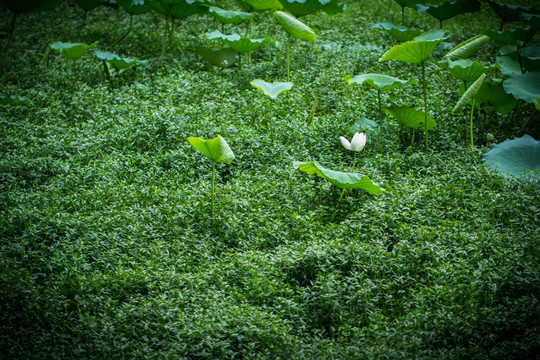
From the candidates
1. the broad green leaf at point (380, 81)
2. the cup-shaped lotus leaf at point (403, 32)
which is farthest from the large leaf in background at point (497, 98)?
the cup-shaped lotus leaf at point (403, 32)

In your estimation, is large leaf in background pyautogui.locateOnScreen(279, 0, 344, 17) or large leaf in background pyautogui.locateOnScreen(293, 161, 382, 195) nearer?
large leaf in background pyautogui.locateOnScreen(293, 161, 382, 195)

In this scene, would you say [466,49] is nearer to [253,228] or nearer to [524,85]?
[524,85]

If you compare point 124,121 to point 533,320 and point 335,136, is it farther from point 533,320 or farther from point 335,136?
point 533,320

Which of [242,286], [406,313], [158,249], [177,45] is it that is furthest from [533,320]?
[177,45]

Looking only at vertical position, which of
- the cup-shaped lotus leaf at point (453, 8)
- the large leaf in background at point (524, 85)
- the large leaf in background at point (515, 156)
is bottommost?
the large leaf in background at point (515, 156)

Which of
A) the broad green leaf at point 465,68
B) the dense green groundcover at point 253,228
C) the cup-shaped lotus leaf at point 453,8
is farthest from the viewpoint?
the cup-shaped lotus leaf at point 453,8

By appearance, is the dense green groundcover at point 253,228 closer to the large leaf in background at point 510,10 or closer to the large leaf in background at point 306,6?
the large leaf in background at point 306,6

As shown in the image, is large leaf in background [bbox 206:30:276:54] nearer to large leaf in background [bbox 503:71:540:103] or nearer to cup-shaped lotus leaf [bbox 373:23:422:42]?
cup-shaped lotus leaf [bbox 373:23:422:42]

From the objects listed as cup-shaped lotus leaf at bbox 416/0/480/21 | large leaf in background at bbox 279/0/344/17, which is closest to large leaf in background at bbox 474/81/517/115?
cup-shaped lotus leaf at bbox 416/0/480/21
